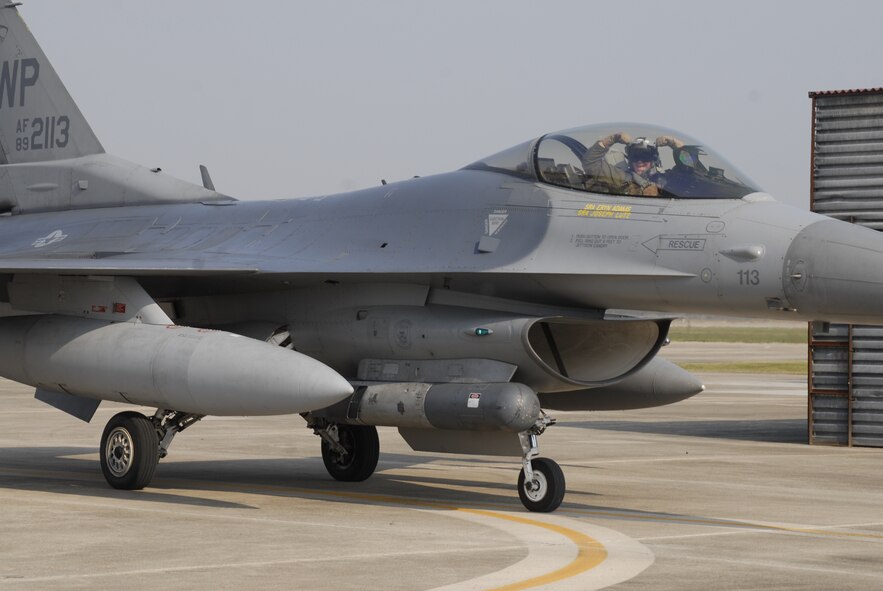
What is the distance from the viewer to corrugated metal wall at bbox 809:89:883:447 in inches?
748

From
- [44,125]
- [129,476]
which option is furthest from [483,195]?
[44,125]

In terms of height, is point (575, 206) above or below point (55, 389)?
above

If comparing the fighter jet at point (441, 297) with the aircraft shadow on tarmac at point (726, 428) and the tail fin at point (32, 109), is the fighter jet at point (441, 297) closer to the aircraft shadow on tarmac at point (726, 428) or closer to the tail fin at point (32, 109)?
the tail fin at point (32, 109)

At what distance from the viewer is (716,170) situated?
37.0ft

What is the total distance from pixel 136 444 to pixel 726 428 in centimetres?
1211

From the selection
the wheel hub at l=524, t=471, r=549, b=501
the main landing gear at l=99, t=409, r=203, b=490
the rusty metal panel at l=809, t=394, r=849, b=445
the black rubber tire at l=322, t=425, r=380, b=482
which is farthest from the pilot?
the rusty metal panel at l=809, t=394, r=849, b=445

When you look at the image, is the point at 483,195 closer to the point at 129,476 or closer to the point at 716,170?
the point at 716,170

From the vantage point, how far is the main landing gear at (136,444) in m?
12.6

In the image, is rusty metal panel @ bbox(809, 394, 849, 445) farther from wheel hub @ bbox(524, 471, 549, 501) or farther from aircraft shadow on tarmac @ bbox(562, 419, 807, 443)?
wheel hub @ bbox(524, 471, 549, 501)

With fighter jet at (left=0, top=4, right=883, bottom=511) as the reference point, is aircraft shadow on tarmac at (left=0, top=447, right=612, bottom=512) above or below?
below

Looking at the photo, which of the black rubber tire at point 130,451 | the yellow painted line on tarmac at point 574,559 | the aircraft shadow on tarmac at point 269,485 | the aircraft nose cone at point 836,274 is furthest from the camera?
the black rubber tire at point 130,451

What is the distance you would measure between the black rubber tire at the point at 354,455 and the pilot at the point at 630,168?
4.13 meters

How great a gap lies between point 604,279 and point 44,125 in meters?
7.99

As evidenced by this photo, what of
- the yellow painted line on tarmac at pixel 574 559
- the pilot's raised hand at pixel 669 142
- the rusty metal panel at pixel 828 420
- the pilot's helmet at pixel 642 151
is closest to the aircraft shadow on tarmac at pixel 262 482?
the yellow painted line on tarmac at pixel 574 559
